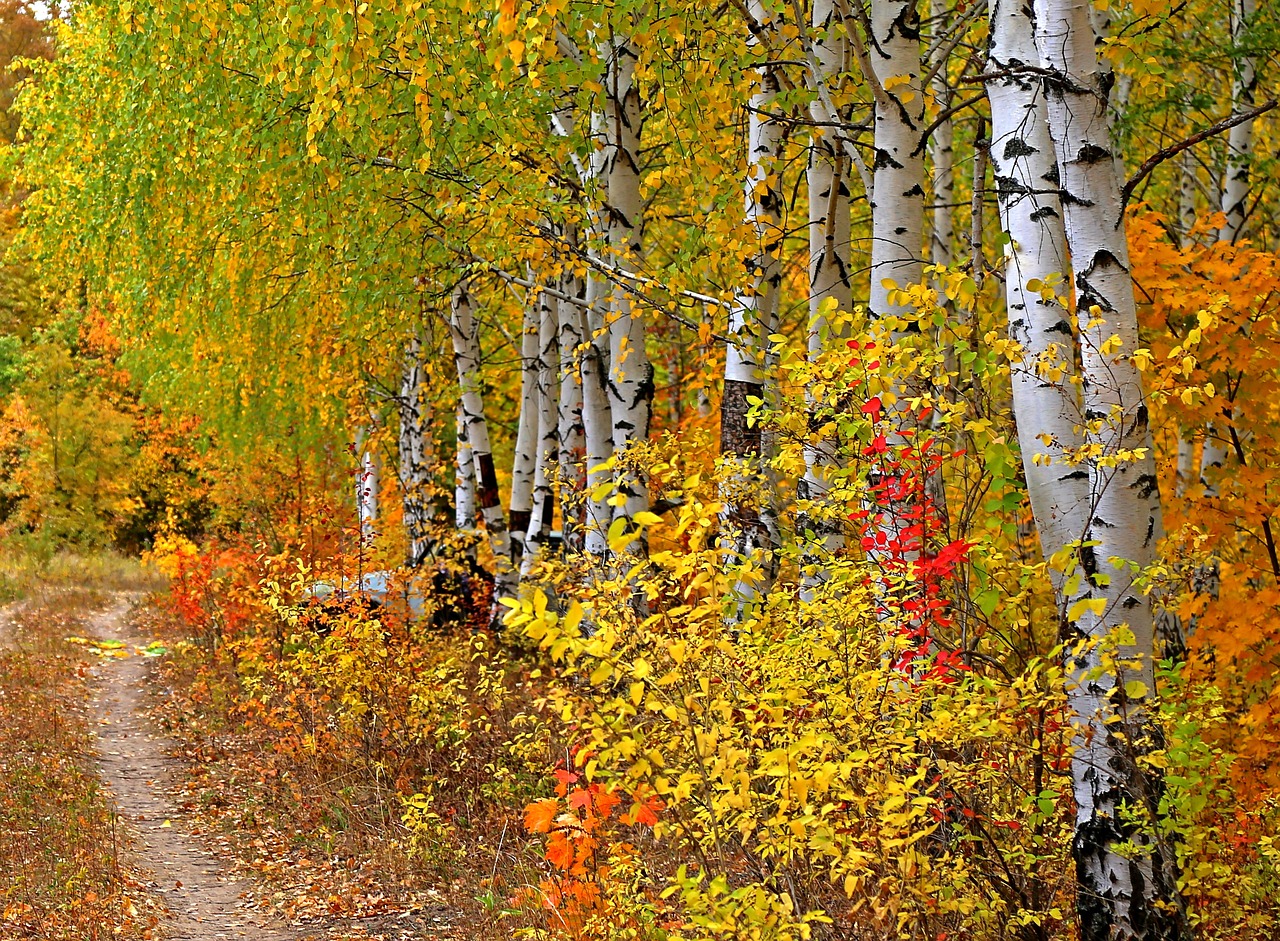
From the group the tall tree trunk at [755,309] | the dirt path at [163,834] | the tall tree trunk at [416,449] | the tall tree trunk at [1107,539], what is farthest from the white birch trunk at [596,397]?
the tall tree trunk at [1107,539]

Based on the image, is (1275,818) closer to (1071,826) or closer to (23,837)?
Result: (1071,826)

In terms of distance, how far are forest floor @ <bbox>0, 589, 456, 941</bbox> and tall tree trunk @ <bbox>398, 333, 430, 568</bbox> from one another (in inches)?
126

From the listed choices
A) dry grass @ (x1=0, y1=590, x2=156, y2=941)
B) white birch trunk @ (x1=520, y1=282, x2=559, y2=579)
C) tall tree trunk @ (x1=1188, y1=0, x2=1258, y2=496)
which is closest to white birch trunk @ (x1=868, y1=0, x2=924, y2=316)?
tall tree trunk @ (x1=1188, y1=0, x2=1258, y2=496)

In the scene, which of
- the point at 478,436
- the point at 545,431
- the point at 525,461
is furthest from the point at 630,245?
the point at 478,436

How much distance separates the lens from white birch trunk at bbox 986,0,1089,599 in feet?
12.0

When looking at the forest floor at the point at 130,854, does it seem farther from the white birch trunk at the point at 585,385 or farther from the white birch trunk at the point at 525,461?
the white birch trunk at the point at 525,461

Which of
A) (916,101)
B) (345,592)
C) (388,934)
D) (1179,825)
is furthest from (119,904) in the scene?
(916,101)

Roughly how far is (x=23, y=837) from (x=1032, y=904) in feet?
18.5

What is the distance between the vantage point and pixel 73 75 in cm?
1083

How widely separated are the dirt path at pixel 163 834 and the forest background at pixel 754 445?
0.57m

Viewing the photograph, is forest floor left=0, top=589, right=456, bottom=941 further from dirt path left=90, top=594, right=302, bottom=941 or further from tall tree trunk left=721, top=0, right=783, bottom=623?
tall tree trunk left=721, top=0, right=783, bottom=623

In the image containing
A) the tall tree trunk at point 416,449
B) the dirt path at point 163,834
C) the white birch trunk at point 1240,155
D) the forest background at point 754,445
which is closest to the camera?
the forest background at point 754,445

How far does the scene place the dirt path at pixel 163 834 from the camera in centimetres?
580

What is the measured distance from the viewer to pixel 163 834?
7406 millimetres
